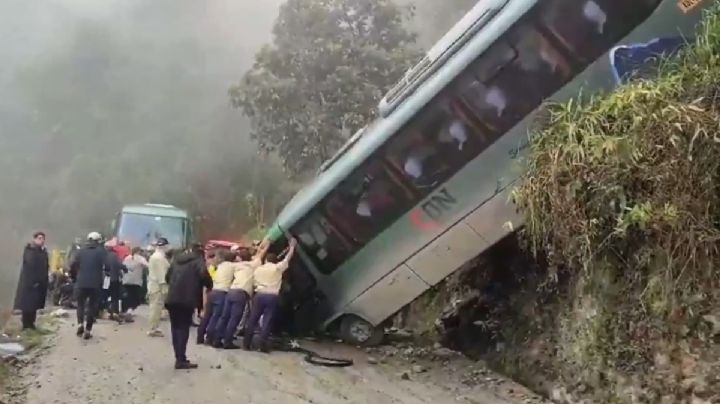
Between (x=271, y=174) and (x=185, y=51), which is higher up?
(x=185, y=51)

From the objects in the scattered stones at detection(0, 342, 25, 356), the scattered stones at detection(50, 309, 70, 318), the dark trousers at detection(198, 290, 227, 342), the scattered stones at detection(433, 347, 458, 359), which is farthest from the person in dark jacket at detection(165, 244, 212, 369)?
the scattered stones at detection(50, 309, 70, 318)

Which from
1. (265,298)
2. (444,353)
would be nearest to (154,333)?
(265,298)

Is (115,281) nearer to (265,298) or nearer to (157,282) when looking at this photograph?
(157,282)

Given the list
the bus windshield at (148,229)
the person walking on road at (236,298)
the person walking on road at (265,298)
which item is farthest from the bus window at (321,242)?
the bus windshield at (148,229)

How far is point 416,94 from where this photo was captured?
908 centimetres

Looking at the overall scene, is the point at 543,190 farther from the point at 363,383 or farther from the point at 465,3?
the point at 465,3

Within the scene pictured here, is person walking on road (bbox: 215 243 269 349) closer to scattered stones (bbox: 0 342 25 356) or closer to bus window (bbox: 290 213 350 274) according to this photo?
bus window (bbox: 290 213 350 274)

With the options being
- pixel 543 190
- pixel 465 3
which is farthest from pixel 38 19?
pixel 543 190

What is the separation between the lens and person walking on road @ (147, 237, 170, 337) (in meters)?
10.8

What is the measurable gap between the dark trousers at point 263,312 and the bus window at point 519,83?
3.13 m

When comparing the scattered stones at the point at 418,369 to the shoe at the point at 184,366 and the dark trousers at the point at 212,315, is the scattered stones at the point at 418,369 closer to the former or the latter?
the shoe at the point at 184,366

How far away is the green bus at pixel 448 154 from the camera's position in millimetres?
8297

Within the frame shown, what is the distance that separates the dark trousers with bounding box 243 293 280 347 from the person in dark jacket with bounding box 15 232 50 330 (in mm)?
2960

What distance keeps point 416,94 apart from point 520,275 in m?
2.23
